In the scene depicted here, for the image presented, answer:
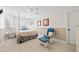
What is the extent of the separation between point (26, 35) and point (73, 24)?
101 cm

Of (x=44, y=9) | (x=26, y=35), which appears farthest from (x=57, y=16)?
(x=26, y=35)

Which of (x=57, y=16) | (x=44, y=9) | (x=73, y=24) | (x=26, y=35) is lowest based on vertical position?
(x=26, y=35)

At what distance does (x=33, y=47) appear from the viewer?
195 cm

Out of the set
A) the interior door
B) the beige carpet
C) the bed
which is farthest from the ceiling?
the beige carpet

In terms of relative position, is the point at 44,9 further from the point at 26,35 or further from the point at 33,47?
the point at 33,47

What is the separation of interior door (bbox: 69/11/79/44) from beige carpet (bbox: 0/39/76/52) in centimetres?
15

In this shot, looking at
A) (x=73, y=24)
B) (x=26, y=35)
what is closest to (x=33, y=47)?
(x=26, y=35)

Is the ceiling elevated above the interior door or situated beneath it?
elevated above

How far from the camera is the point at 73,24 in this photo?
1.93 metres

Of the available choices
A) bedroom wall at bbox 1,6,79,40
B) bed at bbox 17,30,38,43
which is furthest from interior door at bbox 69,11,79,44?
bed at bbox 17,30,38,43

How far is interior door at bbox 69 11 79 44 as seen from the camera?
1.90 metres

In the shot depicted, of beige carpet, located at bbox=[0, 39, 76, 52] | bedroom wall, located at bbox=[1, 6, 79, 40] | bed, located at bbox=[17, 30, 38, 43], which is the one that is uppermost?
bedroom wall, located at bbox=[1, 6, 79, 40]

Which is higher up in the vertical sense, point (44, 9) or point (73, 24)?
point (44, 9)

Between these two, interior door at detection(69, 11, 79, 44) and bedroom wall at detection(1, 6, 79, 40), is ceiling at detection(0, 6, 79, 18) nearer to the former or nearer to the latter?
bedroom wall at detection(1, 6, 79, 40)
